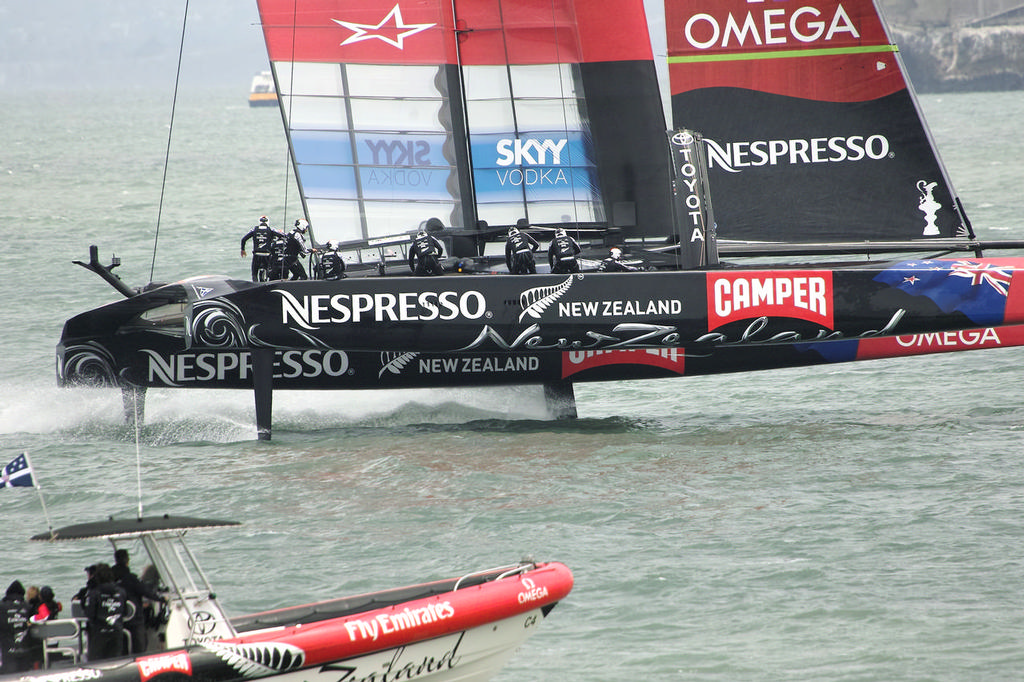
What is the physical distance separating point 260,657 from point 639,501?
549 cm

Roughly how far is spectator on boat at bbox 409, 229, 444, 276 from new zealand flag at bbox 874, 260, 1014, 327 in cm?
483

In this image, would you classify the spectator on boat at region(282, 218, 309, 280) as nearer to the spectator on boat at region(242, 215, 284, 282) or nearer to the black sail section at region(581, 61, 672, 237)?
the spectator on boat at region(242, 215, 284, 282)

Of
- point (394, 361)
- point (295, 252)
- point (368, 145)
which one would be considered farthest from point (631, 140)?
point (295, 252)

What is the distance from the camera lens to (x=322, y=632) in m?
8.48

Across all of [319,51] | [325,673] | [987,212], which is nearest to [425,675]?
[325,673]

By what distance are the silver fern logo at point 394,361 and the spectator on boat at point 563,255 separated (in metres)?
2.22

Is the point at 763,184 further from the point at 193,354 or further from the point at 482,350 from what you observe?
the point at 193,354

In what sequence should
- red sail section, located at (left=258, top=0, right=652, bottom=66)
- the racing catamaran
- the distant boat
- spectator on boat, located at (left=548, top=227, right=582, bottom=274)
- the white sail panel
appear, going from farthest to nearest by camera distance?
the distant boat < the white sail panel < red sail section, located at (left=258, top=0, right=652, bottom=66) < spectator on boat, located at (left=548, top=227, right=582, bottom=274) < the racing catamaran

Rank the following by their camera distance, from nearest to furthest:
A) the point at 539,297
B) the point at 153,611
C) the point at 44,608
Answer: the point at 44,608, the point at 153,611, the point at 539,297

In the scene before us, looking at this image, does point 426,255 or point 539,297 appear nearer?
point 539,297

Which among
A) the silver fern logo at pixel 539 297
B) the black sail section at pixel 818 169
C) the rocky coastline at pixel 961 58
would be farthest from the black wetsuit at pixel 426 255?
the rocky coastline at pixel 961 58

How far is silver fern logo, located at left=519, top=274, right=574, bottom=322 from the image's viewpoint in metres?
14.7

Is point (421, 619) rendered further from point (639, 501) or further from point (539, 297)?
point (539, 297)

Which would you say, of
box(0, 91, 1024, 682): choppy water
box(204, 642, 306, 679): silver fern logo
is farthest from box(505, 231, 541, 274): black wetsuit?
box(204, 642, 306, 679): silver fern logo
